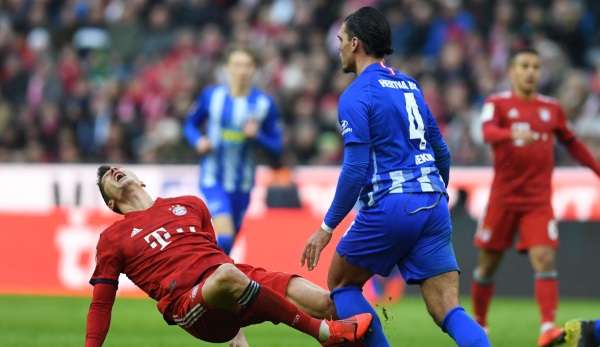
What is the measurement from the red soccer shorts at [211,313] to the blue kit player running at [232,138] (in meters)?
3.91

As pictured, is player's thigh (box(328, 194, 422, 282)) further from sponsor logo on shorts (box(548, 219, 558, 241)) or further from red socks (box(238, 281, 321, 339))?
sponsor logo on shorts (box(548, 219, 558, 241))

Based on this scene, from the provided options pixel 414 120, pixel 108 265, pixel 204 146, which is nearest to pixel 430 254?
pixel 414 120

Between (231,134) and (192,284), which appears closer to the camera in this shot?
(192,284)

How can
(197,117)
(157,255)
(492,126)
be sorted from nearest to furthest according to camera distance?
(157,255) < (492,126) < (197,117)

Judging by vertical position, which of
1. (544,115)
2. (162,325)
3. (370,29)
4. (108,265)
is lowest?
(162,325)

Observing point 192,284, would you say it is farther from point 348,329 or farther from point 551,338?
point 551,338

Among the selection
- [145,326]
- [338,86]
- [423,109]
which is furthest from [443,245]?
[338,86]

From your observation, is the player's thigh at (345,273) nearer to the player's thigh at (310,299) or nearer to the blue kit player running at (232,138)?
the player's thigh at (310,299)

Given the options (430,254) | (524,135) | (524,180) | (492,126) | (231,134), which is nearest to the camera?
(430,254)

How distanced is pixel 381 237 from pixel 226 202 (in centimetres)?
490

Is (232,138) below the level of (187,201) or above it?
below

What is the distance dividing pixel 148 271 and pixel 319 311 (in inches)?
43.2

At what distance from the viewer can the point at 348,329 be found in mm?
7531

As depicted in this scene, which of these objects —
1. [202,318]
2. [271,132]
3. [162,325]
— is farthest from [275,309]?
[271,132]
